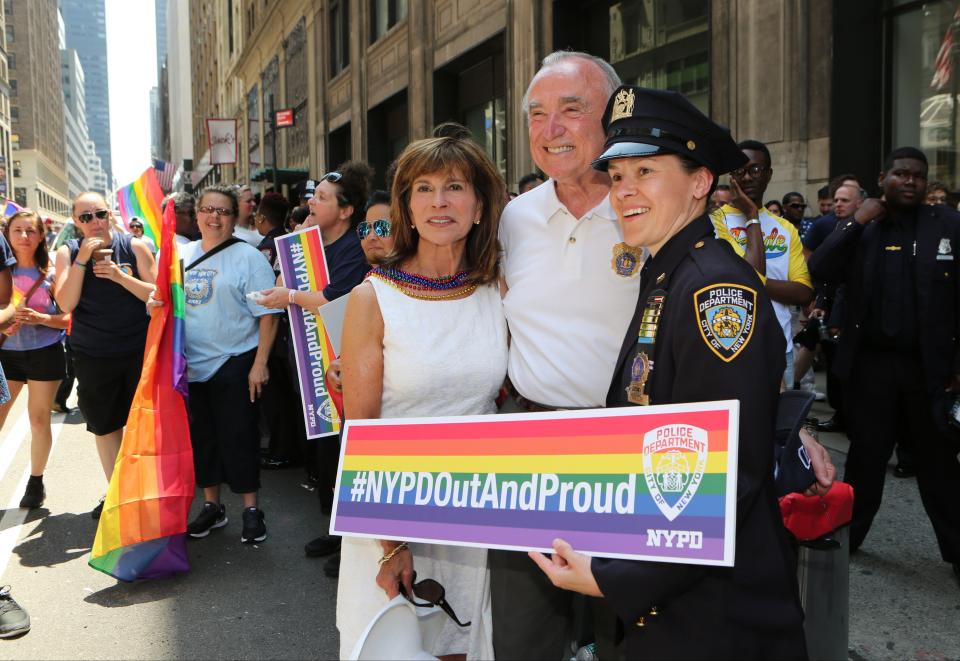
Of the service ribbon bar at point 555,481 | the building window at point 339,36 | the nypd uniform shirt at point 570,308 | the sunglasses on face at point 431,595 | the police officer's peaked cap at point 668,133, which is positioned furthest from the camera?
the building window at point 339,36

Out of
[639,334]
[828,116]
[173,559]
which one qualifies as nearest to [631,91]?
[639,334]

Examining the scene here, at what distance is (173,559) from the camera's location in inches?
173

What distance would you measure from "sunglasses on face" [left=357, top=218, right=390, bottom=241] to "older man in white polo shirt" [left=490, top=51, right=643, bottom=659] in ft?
7.82

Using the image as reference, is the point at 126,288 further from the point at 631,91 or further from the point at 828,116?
the point at 828,116

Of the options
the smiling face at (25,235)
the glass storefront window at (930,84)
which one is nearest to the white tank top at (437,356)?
the smiling face at (25,235)

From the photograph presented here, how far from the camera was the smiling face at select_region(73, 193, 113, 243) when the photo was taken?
506 centimetres

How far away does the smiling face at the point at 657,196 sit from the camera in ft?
6.00

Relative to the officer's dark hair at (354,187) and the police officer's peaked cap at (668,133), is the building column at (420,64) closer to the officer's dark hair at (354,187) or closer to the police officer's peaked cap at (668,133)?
the officer's dark hair at (354,187)

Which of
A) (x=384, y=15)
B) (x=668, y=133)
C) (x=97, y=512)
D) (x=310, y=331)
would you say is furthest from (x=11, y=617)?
(x=384, y=15)

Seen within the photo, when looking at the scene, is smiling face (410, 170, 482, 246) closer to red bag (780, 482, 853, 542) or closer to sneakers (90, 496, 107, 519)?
red bag (780, 482, 853, 542)

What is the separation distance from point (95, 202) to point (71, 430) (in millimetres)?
4043

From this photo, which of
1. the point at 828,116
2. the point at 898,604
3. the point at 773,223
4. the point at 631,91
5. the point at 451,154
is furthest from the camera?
the point at 828,116

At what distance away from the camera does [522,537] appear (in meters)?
1.78

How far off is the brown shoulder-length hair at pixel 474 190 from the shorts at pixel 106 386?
3423 mm
